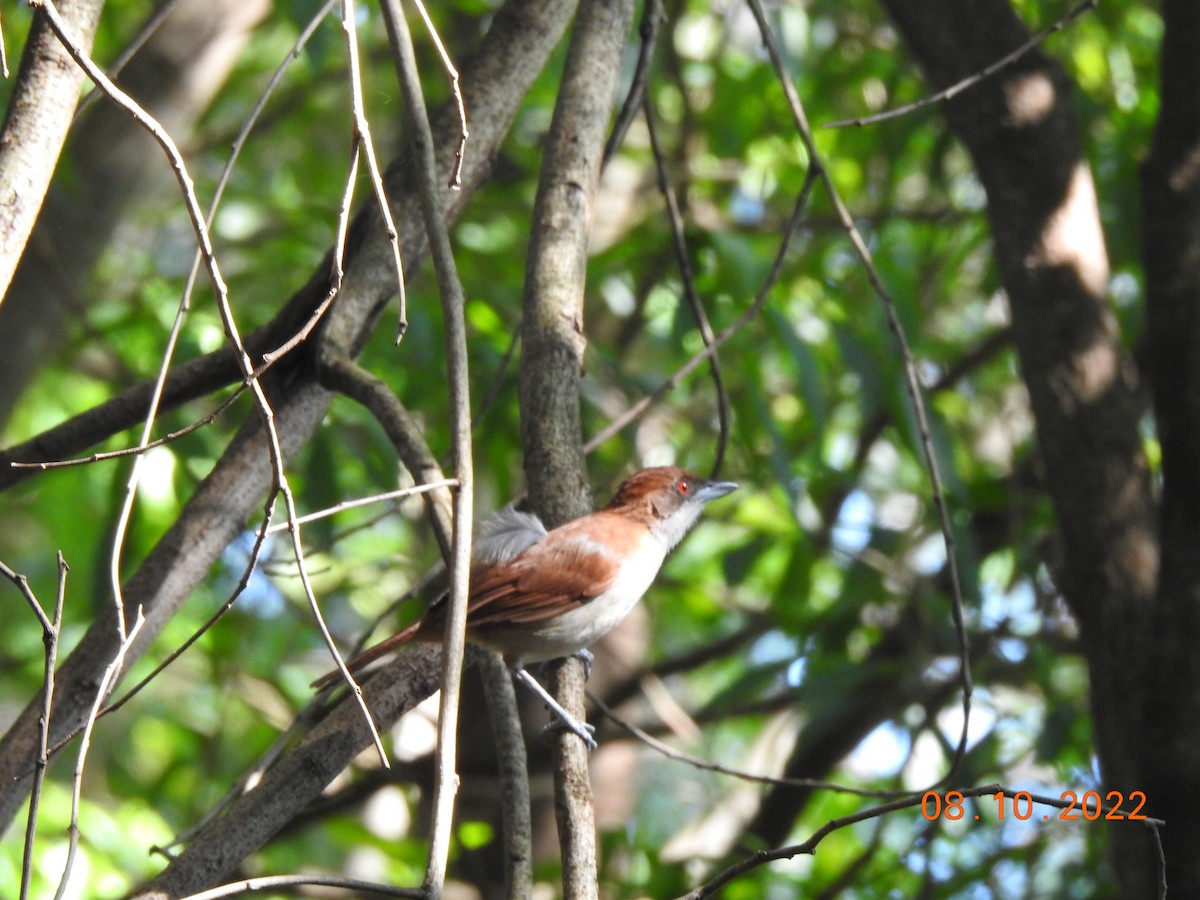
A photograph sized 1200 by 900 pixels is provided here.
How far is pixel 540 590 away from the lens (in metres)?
3.46

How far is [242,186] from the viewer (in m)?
9.00

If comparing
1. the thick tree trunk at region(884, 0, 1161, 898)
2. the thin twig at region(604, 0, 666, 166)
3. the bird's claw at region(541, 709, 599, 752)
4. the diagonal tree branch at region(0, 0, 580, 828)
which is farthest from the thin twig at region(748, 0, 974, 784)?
the thick tree trunk at region(884, 0, 1161, 898)

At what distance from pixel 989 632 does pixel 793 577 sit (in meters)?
1.04

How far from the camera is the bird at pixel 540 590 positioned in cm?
340

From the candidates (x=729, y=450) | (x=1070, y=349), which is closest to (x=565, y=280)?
(x=1070, y=349)

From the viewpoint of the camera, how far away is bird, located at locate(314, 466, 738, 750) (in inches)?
134

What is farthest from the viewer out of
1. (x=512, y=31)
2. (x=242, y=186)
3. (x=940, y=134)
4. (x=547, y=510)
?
(x=242, y=186)

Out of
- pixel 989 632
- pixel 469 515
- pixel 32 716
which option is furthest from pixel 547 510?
pixel 989 632

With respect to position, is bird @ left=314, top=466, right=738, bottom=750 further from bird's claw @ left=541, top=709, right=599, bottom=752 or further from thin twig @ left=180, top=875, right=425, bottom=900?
thin twig @ left=180, top=875, right=425, bottom=900

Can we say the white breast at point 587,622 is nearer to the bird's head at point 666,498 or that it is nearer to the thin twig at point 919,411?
the bird's head at point 666,498

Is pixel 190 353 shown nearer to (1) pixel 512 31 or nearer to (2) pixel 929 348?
(1) pixel 512 31

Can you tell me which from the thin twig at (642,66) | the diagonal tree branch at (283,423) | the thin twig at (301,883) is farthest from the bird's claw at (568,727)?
the thin twig at (642,66)

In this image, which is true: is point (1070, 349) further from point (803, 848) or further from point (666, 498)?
point (803, 848)

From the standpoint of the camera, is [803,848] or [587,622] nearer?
[803,848]
